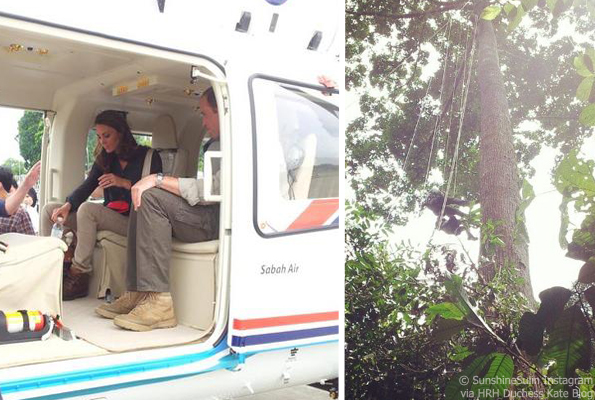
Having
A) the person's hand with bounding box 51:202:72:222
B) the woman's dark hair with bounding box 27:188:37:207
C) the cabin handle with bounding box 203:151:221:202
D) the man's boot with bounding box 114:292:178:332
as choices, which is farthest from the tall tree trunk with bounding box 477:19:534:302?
the woman's dark hair with bounding box 27:188:37:207

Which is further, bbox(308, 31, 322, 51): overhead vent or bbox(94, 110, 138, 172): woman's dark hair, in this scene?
bbox(94, 110, 138, 172): woman's dark hair

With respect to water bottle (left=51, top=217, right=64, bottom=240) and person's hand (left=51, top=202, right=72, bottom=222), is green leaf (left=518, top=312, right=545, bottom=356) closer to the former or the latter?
water bottle (left=51, top=217, right=64, bottom=240)

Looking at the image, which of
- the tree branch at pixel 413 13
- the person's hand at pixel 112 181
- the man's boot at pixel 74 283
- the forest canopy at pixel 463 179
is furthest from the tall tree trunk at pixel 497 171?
the man's boot at pixel 74 283

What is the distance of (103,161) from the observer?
14.4 feet

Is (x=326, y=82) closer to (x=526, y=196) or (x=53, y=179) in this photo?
(x=526, y=196)

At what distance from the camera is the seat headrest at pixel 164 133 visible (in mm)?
4473

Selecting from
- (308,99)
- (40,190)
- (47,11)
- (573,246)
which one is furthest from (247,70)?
(40,190)

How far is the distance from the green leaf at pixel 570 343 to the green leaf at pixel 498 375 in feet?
0.44

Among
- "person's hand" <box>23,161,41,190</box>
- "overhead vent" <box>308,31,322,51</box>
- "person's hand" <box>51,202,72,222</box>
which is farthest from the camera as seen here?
"person's hand" <box>23,161,41,190</box>

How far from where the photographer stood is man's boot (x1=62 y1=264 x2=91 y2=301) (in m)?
4.19

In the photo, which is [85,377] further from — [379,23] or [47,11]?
[379,23]

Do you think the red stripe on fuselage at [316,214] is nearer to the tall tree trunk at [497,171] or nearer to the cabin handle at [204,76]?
the cabin handle at [204,76]

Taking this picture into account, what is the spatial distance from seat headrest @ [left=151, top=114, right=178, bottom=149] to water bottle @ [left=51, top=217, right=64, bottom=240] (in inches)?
29.6

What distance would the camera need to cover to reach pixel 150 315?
3412 millimetres
